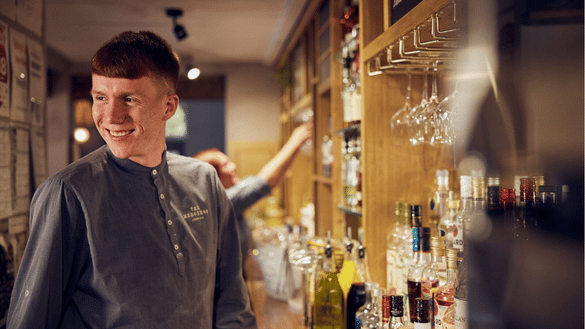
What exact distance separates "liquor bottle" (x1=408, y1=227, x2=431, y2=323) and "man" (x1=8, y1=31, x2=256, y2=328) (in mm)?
617

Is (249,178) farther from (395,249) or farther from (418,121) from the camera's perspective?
(418,121)

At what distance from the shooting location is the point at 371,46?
5.57ft

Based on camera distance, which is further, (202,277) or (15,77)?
(15,77)

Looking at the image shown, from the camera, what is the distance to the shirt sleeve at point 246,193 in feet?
7.29

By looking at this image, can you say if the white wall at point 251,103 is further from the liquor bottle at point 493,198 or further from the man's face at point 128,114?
the liquor bottle at point 493,198

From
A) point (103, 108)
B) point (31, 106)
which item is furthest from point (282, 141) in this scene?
point (103, 108)

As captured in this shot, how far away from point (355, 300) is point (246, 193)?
78 cm

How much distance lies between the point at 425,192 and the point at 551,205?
3.88ft

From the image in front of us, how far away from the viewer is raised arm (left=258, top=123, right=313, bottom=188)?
8.00 feet

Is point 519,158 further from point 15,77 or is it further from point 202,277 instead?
point 15,77

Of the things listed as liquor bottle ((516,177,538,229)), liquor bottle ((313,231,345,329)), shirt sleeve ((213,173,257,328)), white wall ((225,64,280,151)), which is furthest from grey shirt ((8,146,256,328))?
white wall ((225,64,280,151))

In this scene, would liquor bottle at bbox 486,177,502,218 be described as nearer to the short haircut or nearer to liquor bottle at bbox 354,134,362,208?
the short haircut

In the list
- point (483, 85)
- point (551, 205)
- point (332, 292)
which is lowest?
point (332, 292)

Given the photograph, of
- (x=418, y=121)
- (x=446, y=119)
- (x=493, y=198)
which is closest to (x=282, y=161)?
(x=418, y=121)
